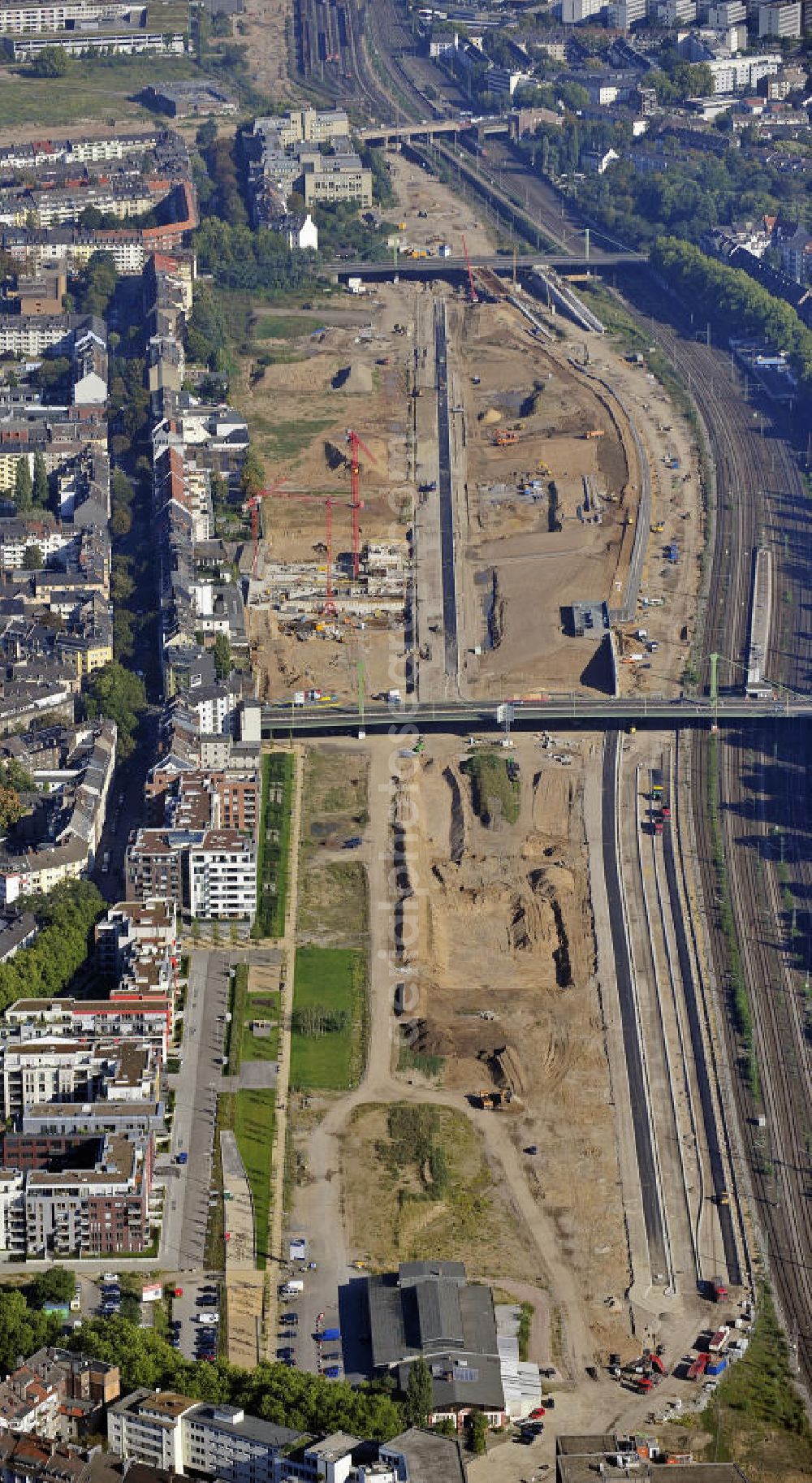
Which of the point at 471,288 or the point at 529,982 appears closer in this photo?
the point at 529,982

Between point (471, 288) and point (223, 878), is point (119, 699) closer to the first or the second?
point (223, 878)

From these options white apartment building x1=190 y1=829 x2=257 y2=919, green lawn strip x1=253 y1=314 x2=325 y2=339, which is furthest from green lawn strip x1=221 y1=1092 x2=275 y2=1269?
green lawn strip x1=253 y1=314 x2=325 y2=339

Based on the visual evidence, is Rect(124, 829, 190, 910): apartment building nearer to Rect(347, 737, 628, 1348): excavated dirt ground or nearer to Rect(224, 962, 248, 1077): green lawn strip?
Rect(224, 962, 248, 1077): green lawn strip

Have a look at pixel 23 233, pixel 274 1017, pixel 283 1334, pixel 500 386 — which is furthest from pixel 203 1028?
pixel 23 233

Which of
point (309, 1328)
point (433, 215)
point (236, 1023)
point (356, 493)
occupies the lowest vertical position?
point (309, 1328)

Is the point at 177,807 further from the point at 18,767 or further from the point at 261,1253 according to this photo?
the point at 261,1253

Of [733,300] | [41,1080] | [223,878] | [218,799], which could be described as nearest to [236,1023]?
[223,878]
